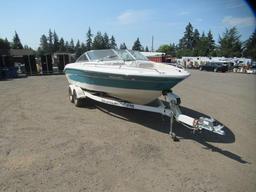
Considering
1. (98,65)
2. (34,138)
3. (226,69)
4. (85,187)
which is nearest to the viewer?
(85,187)

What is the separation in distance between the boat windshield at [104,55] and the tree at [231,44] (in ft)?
206

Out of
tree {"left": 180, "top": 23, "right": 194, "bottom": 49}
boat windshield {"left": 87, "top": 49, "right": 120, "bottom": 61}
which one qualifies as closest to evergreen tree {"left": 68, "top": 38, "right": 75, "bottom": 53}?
tree {"left": 180, "top": 23, "right": 194, "bottom": 49}

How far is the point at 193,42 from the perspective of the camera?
9831cm

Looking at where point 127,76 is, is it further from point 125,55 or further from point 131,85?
point 125,55

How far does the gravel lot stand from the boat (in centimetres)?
87

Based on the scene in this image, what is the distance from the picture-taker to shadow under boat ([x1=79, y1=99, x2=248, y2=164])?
4992 millimetres

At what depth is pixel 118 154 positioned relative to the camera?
448cm

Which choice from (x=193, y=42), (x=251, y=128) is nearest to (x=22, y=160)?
(x=251, y=128)

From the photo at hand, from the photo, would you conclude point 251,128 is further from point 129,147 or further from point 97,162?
point 97,162

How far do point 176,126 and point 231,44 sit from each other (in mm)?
65181

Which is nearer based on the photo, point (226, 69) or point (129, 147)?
point (129, 147)

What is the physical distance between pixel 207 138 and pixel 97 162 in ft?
9.04

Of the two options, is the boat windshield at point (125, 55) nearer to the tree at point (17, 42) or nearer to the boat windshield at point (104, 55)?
the boat windshield at point (104, 55)

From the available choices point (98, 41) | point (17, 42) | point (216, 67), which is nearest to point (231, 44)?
point (216, 67)
